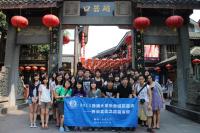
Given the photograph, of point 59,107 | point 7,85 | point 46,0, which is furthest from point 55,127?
point 46,0

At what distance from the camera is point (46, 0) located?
1267 cm

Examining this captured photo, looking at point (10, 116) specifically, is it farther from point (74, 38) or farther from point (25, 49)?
point (25, 49)

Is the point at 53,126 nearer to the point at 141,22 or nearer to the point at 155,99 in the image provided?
the point at 155,99

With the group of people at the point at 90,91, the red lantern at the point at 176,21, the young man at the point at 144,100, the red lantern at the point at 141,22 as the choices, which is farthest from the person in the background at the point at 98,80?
the red lantern at the point at 176,21

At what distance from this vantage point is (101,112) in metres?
9.59

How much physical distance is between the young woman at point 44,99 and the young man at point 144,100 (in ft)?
10.0

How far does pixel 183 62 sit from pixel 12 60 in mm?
8188

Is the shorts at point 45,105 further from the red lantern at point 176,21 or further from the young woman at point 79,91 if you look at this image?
the red lantern at point 176,21

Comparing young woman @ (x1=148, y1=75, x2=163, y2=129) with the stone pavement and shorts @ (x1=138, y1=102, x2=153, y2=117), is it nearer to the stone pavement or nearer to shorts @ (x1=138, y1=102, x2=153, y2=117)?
shorts @ (x1=138, y1=102, x2=153, y2=117)

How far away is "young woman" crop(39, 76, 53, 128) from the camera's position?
9906 mm

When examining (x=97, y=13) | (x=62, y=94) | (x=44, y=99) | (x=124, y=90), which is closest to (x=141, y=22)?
(x=97, y=13)

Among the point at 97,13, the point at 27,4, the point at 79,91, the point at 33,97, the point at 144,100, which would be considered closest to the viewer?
the point at 79,91

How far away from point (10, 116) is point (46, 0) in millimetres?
5304

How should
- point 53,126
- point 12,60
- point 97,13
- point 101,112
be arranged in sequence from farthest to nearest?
point 12,60 < point 97,13 < point 53,126 < point 101,112
